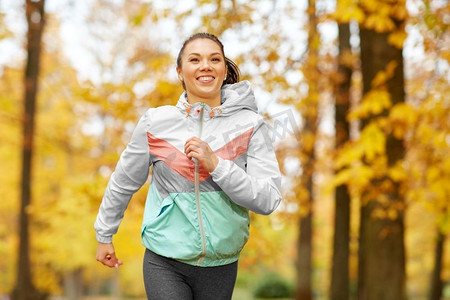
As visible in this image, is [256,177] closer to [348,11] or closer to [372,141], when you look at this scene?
[348,11]

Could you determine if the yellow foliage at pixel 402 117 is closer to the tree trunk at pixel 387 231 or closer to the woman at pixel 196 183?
the tree trunk at pixel 387 231

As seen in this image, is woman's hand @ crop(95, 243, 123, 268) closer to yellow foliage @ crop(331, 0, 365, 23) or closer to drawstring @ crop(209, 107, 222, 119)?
drawstring @ crop(209, 107, 222, 119)

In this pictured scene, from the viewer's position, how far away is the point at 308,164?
11.4m

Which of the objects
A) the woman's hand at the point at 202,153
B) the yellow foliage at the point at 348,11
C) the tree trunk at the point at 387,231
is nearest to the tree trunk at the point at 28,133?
the tree trunk at the point at 387,231

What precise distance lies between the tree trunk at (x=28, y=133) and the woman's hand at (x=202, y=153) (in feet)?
36.1

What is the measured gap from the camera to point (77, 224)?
21.2m

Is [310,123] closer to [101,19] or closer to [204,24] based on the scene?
[204,24]

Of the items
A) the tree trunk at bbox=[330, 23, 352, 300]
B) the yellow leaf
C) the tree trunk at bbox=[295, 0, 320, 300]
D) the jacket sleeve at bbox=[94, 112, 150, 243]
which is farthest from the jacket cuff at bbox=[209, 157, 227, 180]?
the tree trunk at bbox=[330, 23, 352, 300]

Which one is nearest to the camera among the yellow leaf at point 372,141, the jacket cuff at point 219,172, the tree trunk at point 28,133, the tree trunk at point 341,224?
the jacket cuff at point 219,172

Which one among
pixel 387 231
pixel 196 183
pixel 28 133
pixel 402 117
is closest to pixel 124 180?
pixel 196 183

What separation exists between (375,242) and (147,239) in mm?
4780

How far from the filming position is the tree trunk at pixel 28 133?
12.9 m

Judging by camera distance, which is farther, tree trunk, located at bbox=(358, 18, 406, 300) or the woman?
tree trunk, located at bbox=(358, 18, 406, 300)

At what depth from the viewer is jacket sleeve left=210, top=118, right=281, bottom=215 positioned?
8.25ft
